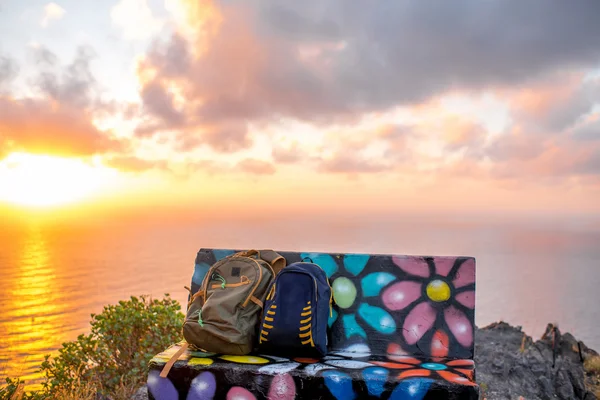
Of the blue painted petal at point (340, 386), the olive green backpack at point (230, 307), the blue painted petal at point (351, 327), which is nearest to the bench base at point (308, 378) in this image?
the blue painted petal at point (340, 386)

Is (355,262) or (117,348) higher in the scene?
(355,262)

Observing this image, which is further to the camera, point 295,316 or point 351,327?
point 351,327

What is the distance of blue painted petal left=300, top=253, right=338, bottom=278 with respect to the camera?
3832 millimetres

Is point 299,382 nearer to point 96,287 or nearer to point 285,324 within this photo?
point 285,324

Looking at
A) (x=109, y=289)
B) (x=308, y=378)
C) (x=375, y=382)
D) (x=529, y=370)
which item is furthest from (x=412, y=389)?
(x=109, y=289)

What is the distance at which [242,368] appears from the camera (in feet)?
10.0

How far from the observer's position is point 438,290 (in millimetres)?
3617

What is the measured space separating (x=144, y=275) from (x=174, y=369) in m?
26.5

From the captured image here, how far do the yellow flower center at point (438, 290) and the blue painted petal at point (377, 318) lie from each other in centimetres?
36

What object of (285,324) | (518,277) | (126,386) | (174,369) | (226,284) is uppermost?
(226,284)

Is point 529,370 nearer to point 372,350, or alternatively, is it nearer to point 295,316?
point 372,350

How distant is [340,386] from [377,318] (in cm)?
83

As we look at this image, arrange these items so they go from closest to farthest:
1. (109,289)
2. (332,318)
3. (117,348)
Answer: (332,318)
(117,348)
(109,289)

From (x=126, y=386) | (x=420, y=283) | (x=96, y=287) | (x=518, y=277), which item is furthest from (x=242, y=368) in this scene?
(x=518, y=277)
